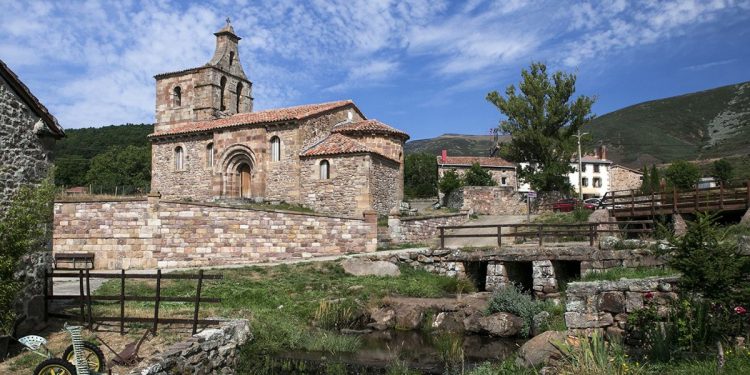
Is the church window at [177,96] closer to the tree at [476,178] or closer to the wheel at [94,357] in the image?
the tree at [476,178]

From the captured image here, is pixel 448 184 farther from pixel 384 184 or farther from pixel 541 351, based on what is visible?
pixel 541 351

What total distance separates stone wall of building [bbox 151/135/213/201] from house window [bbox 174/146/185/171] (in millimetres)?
97

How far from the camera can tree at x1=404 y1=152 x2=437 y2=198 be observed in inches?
2669

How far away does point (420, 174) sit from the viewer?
7194 cm

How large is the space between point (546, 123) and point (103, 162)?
191ft

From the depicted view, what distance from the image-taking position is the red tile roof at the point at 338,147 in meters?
Result: 28.8

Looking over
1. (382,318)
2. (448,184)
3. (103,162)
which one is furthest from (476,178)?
(103,162)

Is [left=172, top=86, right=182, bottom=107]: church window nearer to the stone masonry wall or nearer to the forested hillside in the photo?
the stone masonry wall

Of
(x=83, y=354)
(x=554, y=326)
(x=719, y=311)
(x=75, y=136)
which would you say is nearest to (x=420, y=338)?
(x=554, y=326)

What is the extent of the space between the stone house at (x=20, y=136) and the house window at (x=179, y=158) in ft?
78.4

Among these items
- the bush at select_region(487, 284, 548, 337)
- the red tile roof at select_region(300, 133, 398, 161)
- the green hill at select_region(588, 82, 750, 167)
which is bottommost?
the bush at select_region(487, 284, 548, 337)

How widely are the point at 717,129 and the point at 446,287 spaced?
132m

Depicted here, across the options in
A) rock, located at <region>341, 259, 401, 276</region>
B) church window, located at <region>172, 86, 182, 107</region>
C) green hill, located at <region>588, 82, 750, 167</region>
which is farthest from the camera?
green hill, located at <region>588, 82, 750, 167</region>

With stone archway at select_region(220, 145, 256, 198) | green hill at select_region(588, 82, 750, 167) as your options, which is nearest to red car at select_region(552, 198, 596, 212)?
stone archway at select_region(220, 145, 256, 198)
